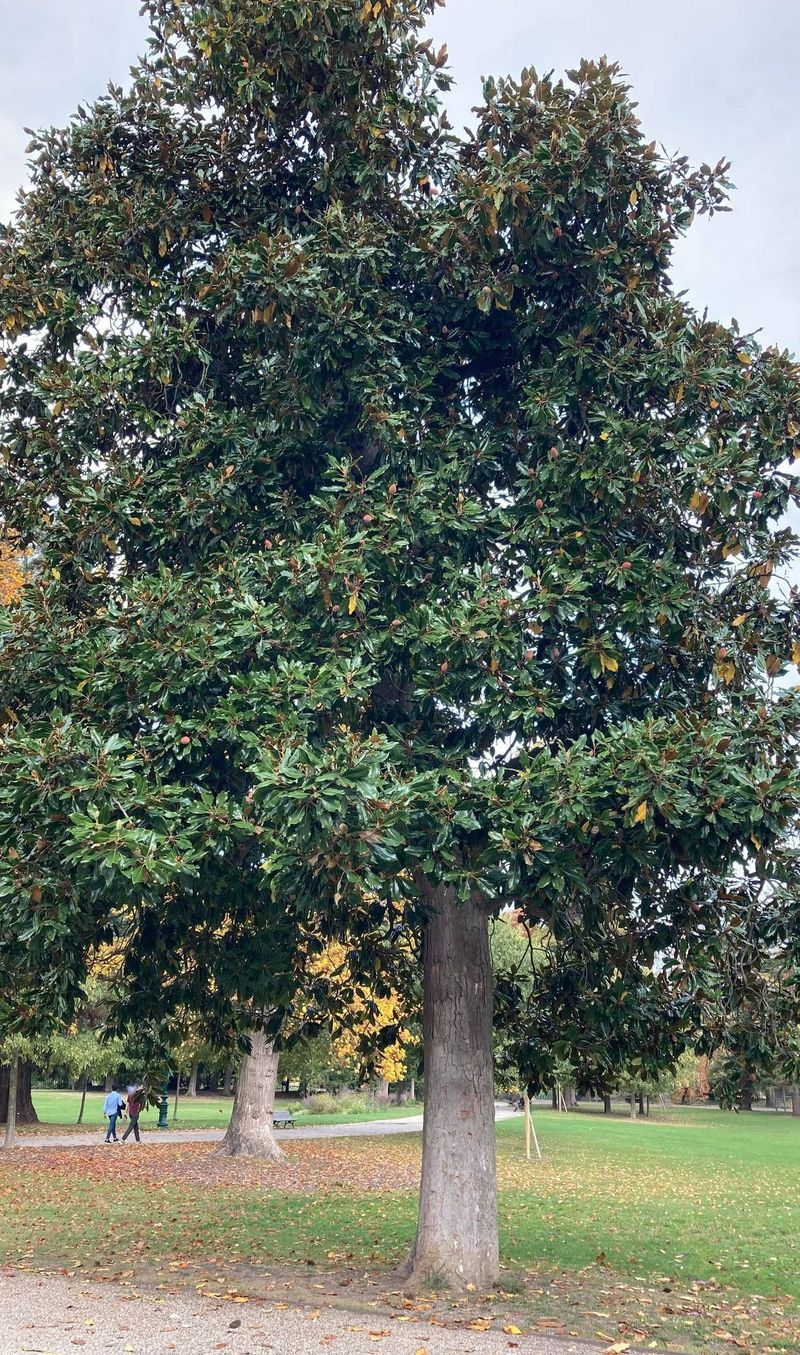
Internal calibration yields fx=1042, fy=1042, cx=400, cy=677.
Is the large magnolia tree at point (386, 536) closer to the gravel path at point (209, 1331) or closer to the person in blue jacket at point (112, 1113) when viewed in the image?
the gravel path at point (209, 1331)

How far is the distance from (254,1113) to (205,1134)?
929 centimetres

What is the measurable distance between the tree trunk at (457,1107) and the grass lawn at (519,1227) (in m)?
0.48

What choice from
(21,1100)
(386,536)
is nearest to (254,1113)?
(21,1100)

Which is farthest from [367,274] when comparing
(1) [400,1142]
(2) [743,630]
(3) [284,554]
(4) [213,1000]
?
(1) [400,1142]

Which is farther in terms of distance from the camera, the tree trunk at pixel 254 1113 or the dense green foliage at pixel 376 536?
the tree trunk at pixel 254 1113

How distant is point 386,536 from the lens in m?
7.66

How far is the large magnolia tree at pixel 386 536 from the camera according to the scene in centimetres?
671

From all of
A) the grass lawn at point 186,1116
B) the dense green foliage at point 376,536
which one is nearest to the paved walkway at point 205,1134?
the grass lawn at point 186,1116

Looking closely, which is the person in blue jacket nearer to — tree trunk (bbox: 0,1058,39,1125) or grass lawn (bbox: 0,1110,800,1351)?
grass lawn (bbox: 0,1110,800,1351)

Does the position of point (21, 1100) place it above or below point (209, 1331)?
below

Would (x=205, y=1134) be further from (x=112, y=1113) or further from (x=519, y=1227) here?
(x=519, y=1227)

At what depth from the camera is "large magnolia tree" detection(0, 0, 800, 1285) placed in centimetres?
671

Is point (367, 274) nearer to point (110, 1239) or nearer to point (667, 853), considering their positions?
point (667, 853)

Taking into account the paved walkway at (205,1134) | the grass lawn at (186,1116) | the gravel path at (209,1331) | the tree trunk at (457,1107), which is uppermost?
the tree trunk at (457,1107)
